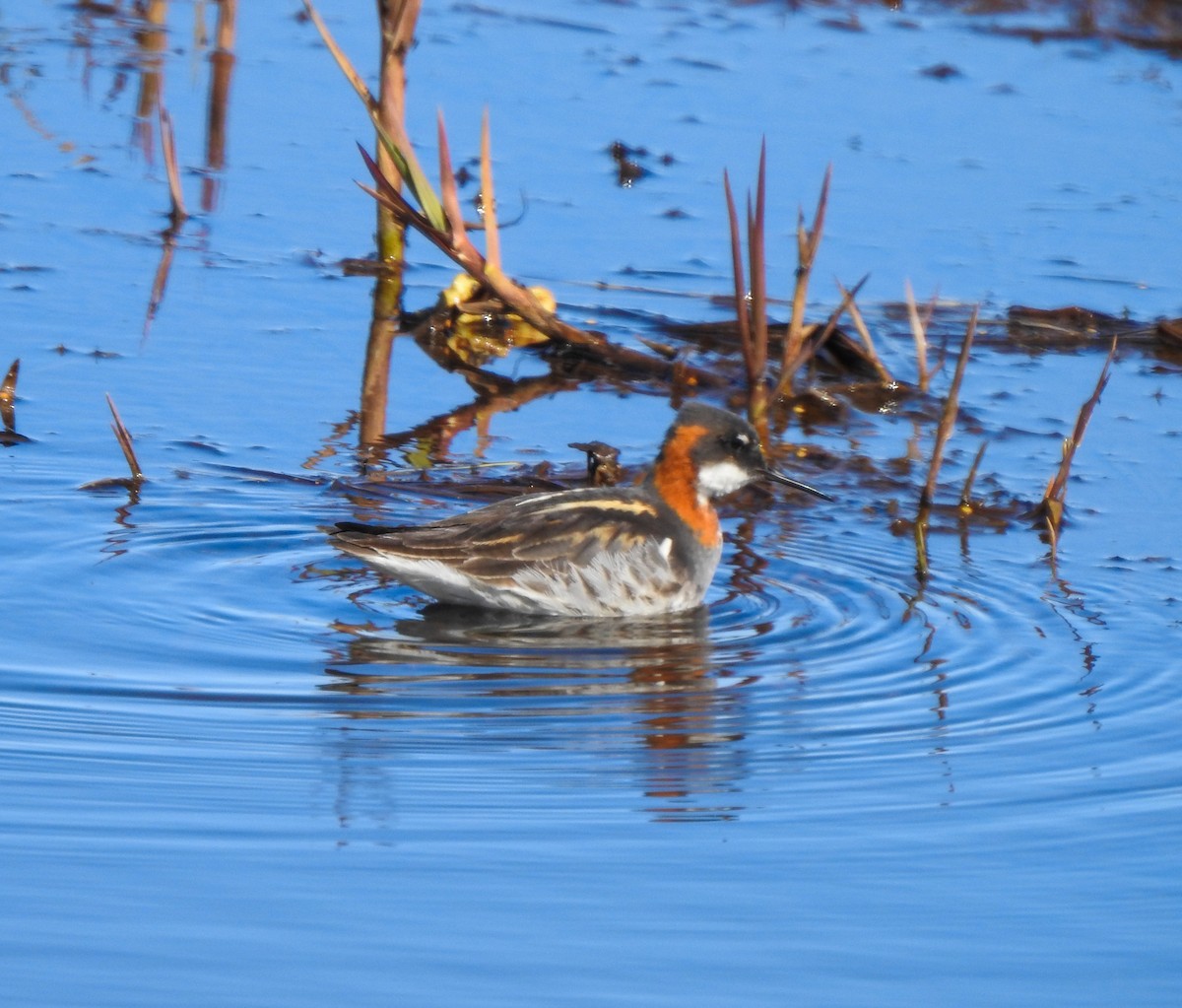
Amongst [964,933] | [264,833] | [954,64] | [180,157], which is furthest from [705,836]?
[954,64]

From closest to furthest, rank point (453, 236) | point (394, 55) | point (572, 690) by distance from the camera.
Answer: point (572, 690) < point (453, 236) < point (394, 55)

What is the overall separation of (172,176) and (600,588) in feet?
16.8

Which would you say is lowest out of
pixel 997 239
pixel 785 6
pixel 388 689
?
pixel 388 689

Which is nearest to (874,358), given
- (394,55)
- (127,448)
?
(394,55)

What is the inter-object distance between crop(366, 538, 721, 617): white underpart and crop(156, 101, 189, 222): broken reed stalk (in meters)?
4.67

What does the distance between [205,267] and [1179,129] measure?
295 inches

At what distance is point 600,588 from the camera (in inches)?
306

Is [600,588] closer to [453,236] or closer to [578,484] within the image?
[578,484]

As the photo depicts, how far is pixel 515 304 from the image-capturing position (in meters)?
10.2

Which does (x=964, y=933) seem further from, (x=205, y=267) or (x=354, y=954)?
(x=205, y=267)

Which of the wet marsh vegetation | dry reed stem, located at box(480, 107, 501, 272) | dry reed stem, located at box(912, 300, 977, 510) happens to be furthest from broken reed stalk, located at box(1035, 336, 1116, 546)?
dry reed stem, located at box(480, 107, 501, 272)

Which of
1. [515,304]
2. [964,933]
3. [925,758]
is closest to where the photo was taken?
[964,933]

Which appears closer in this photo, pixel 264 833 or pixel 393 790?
pixel 264 833

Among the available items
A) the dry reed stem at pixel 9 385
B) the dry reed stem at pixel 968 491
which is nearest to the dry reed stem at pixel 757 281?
the dry reed stem at pixel 968 491
